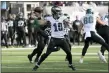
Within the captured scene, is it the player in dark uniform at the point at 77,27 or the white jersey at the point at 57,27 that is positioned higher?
the white jersey at the point at 57,27

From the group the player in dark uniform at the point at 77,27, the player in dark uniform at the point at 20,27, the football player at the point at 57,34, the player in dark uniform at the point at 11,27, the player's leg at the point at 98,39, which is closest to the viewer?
the football player at the point at 57,34

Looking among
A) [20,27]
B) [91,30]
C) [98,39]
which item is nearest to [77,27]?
[20,27]

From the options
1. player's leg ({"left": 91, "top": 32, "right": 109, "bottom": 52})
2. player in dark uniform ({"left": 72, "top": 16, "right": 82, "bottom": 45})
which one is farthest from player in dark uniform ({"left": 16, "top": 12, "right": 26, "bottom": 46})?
player's leg ({"left": 91, "top": 32, "right": 109, "bottom": 52})

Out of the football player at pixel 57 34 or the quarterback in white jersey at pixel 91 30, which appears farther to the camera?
the quarterback in white jersey at pixel 91 30

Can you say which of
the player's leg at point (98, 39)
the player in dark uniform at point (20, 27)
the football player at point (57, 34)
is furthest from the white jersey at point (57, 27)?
the player in dark uniform at point (20, 27)

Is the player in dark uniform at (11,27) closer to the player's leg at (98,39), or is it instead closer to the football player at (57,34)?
the player's leg at (98,39)

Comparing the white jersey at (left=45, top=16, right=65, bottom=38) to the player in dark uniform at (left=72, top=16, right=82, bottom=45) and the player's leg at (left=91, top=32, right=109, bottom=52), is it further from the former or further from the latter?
the player in dark uniform at (left=72, top=16, right=82, bottom=45)

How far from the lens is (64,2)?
34750 millimetres

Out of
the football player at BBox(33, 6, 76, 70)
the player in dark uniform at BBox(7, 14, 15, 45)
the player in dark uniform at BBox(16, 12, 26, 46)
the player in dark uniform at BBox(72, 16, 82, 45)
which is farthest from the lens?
the player in dark uniform at BBox(72, 16, 82, 45)

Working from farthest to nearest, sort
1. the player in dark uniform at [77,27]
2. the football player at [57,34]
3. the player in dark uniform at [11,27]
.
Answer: the player in dark uniform at [77,27] < the player in dark uniform at [11,27] < the football player at [57,34]

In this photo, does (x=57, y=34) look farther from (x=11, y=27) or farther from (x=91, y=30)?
(x=11, y=27)

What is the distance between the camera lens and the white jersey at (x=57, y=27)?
13.7 m

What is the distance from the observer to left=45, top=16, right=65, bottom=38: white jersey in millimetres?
13727

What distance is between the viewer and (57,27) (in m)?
13.8
